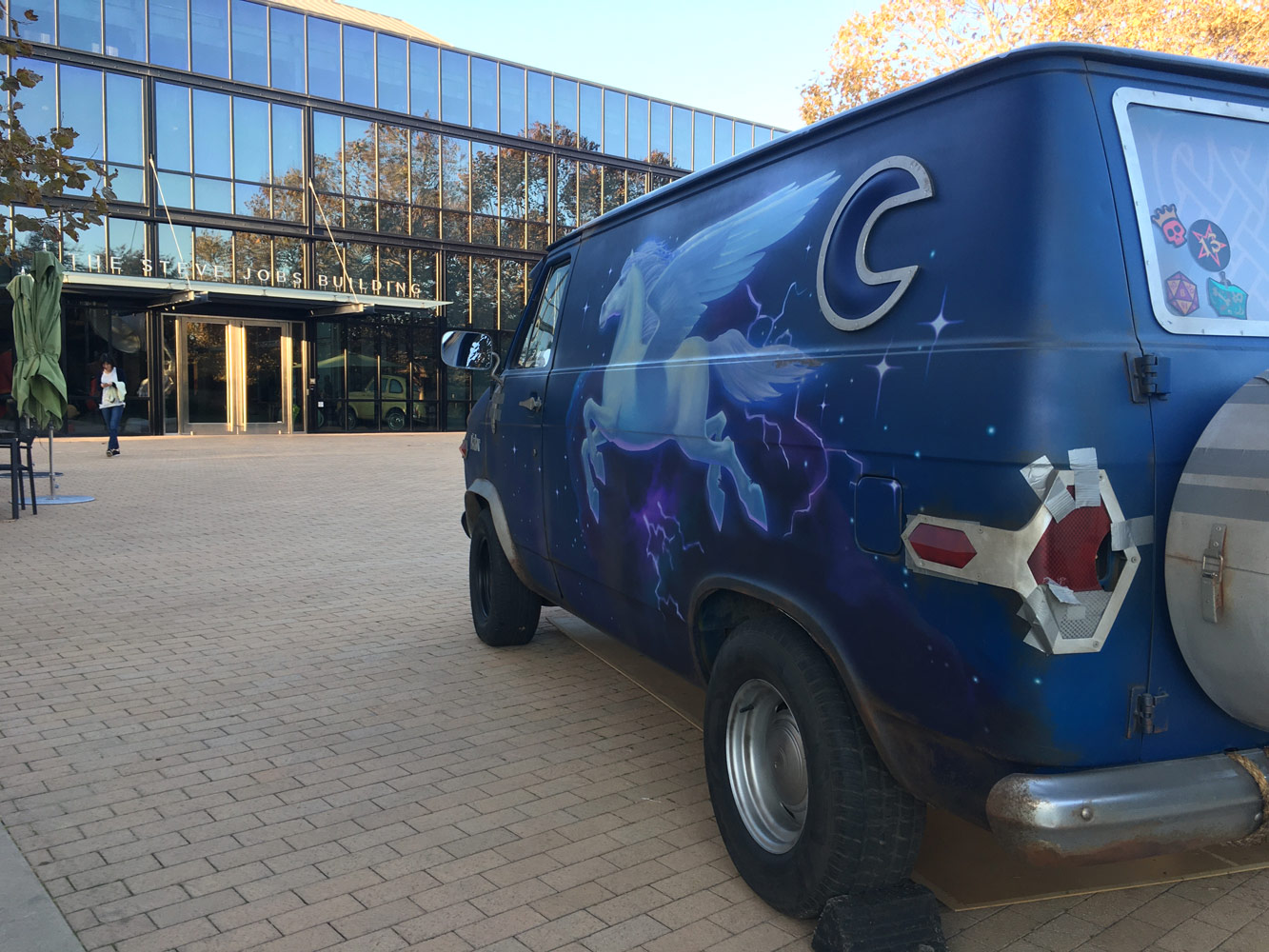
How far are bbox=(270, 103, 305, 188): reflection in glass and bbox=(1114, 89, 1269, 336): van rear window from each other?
87.9ft

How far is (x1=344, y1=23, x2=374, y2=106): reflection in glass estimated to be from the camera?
90.3 feet

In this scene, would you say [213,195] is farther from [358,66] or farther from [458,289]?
[458,289]

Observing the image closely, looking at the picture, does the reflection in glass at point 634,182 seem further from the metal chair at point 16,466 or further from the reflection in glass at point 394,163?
the metal chair at point 16,466

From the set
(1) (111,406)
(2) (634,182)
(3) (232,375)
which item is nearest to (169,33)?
(3) (232,375)

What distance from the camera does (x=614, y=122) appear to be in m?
32.7

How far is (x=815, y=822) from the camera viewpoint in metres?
2.65

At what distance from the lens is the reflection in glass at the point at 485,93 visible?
2978cm

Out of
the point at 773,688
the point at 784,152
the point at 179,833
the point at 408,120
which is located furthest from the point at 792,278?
the point at 408,120

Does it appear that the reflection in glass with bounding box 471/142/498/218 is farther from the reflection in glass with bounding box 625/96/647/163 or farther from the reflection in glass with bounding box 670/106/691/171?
the reflection in glass with bounding box 670/106/691/171

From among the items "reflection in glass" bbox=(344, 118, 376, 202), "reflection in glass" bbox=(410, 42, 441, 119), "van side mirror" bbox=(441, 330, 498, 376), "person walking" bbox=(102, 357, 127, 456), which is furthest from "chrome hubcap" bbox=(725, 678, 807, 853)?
"reflection in glass" bbox=(410, 42, 441, 119)

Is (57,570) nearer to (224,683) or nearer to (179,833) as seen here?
(224,683)

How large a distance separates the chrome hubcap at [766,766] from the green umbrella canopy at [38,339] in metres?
10.4

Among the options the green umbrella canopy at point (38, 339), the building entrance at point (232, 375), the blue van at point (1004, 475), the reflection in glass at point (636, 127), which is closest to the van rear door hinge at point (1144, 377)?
the blue van at point (1004, 475)

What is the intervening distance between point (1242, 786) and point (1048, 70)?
165 cm
